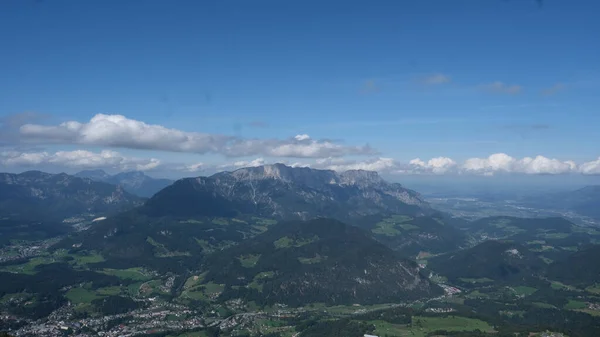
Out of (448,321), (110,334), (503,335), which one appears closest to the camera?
(503,335)

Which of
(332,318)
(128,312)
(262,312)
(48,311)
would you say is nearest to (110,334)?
(128,312)

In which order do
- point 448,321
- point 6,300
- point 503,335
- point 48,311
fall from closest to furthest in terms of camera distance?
point 503,335 → point 448,321 → point 48,311 → point 6,300

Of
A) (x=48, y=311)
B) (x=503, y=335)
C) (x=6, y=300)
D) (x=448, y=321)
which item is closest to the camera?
(x=503, y=335)

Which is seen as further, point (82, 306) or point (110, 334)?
point (82, 306)

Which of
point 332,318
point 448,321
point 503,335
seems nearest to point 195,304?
point 332,318

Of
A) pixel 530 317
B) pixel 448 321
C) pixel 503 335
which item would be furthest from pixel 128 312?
pixel 530 317

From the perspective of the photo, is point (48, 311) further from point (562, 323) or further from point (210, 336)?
point (562, 323)

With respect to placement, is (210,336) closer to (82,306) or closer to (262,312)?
(262,312)

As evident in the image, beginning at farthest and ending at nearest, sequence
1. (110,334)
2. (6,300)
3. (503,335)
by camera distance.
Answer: (6,300)
(110,334)
(503,335)

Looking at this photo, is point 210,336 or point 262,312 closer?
point 210,336
